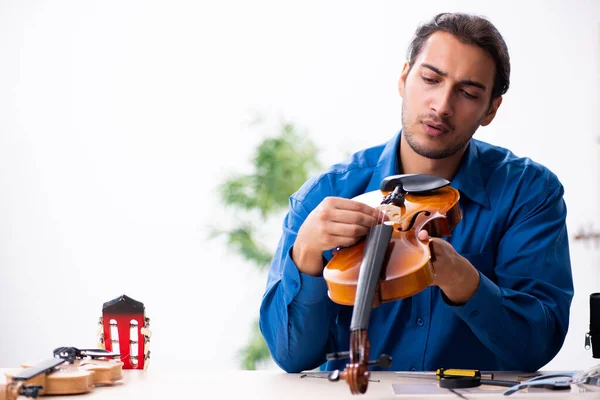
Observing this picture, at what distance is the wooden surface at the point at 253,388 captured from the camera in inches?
49.4

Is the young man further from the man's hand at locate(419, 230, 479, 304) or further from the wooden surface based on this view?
the wooden surface

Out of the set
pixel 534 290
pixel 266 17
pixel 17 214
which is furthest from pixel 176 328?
pixel 534 290

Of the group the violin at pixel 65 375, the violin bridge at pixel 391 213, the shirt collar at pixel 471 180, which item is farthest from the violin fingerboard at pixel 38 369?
the shirt collar at pixel 471 180

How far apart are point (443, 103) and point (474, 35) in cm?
20

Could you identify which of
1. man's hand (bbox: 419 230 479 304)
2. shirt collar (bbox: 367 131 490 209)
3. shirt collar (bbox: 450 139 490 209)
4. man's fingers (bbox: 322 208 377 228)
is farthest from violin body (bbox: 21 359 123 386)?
shirt collar (bbox: 450 139 490 209)

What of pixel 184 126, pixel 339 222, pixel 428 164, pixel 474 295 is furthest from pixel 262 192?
pixel 339 222

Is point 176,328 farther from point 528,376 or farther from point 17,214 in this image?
point 528,376

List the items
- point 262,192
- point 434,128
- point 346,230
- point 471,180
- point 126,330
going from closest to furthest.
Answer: point 346,230, point 126,330, point 434,128, point 471,180, point 262,192

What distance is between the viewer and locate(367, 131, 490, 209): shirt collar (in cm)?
184

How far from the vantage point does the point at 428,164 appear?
1.89 metres

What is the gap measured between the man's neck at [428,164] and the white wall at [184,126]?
2361mm

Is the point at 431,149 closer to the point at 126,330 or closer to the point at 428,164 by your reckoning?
the point at 428,164

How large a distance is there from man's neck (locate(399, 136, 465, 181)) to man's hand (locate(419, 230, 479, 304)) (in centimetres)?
44

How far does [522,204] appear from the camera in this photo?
181 cm
